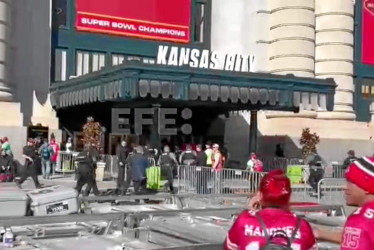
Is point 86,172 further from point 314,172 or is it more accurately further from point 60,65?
point 60,65

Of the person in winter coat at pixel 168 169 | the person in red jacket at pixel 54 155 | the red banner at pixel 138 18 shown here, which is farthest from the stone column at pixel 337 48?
the person in winter coat at pixel 168 169

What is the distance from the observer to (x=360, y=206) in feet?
Result: 11.2

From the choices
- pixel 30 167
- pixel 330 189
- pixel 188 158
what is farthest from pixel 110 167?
pixel 330 189

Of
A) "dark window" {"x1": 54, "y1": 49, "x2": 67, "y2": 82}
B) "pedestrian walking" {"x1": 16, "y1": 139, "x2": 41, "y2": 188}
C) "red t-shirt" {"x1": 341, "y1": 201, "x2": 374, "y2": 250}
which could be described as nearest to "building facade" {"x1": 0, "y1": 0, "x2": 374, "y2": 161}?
"dark window" {"x1": 54, "y1": 49, "x2": 67, "y2": 82}

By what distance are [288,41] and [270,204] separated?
30.3 m

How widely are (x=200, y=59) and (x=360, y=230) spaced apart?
25.8 meters

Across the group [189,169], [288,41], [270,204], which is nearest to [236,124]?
[288,41]

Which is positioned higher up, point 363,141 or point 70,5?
point 70,5

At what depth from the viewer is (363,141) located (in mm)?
33969

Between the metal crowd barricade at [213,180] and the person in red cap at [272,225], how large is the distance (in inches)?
593

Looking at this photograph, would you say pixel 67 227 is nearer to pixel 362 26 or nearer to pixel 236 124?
pixel 236 124

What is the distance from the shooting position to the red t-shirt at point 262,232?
348 centimetres

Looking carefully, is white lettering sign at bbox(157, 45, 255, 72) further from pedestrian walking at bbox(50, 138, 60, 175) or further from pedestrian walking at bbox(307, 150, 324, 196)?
pedestrian walking at bbox(307, 150, 324, 196)

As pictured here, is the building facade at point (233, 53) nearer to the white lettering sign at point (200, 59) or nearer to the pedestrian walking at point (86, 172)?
the white lettering sign at point (200, 59)
